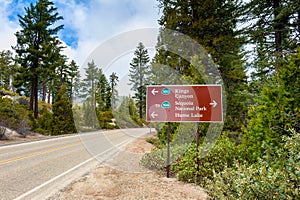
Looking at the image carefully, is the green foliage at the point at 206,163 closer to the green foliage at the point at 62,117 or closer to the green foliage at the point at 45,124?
the green foliage at the point at 45,124

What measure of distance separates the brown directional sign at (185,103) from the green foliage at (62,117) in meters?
19.2

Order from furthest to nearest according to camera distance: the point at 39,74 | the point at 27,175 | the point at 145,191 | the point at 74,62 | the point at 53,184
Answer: the point at 74,62 < the point at 39,74 < the point at 27,175 < the point at 53,184 < the point at 145,191

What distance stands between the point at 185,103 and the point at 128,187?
8.26 feet

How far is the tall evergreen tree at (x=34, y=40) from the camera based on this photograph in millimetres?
23141

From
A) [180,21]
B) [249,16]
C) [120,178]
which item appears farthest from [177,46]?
[120,178]

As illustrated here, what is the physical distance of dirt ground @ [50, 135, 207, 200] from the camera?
4.00m

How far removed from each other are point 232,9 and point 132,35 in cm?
587

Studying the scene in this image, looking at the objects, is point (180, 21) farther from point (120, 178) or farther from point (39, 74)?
point (39, 74)

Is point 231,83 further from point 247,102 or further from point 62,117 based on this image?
point 62,117

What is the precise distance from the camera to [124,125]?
3619 centimetres

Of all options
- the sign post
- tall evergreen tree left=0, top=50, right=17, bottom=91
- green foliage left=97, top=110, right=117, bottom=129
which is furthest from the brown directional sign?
tall evergreen tree left=0, top=50, right=17, bottom=91

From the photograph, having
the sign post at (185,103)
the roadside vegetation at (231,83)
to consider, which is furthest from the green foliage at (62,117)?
the sign post at (185,103)

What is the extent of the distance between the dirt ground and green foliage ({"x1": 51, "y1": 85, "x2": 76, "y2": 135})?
59.1 feet

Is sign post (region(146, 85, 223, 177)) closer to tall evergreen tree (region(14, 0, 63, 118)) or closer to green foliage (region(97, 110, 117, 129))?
tall evergreen tree (region(14, 0, 63, 118))
